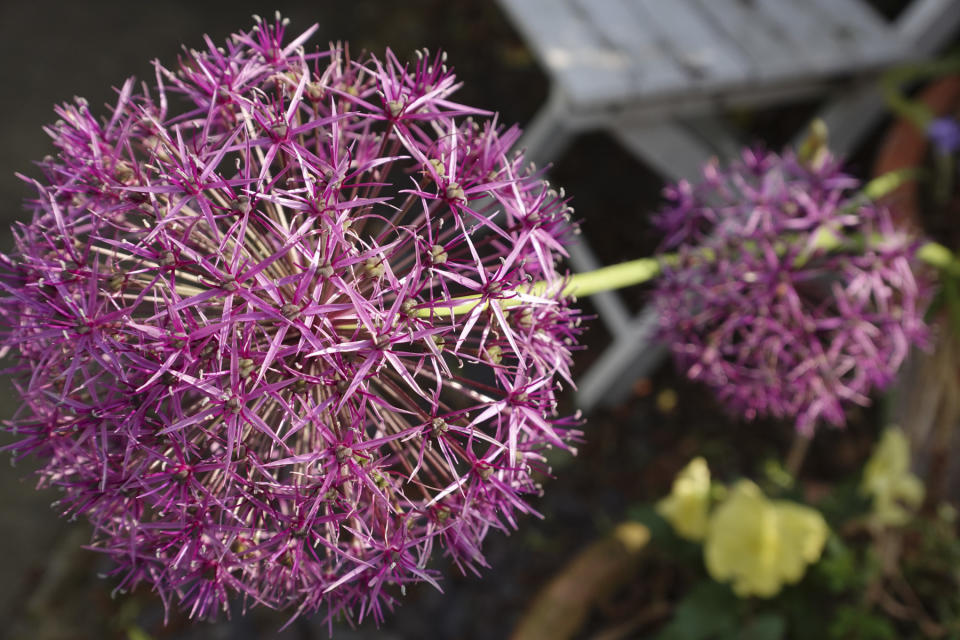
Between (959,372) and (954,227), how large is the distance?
1.73ft

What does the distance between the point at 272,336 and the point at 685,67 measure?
138cm

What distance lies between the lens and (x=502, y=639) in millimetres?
2064

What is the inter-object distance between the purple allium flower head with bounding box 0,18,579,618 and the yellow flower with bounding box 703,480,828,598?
31.4 inches

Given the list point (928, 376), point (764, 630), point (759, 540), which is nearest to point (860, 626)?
point (764, 630)

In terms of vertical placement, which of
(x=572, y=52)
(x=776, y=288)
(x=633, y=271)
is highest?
(x=572, y=52)

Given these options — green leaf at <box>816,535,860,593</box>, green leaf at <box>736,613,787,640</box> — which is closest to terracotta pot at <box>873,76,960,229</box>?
green leaf at <box>816,535,860,593</box>

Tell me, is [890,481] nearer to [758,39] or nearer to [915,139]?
[915,139]

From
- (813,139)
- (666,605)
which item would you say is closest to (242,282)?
(813,139)

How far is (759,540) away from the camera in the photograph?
155 centimetres

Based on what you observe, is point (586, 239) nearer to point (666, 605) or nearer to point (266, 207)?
point (666, 605)

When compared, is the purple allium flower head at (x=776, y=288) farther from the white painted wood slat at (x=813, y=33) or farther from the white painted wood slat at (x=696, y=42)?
the white painted wood slat at (x=813, y=33)

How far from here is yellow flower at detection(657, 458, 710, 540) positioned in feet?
5.41

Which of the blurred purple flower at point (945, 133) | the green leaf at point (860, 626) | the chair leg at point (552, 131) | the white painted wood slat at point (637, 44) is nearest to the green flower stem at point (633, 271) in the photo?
the blurred purple flower at point (945, 133)

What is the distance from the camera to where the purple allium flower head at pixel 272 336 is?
0.74 meters
